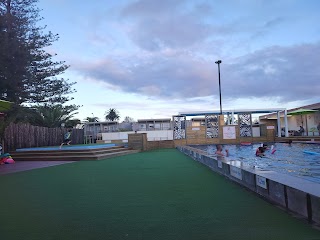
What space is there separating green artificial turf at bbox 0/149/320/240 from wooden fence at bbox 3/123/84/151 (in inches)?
504

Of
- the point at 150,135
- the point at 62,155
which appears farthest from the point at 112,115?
the point at 62,155

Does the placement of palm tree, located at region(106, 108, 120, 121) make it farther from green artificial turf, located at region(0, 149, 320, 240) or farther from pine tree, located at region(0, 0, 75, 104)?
green artificial turf, located at region(0, 149, 320, 240)

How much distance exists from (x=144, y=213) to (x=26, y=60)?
66.2ft

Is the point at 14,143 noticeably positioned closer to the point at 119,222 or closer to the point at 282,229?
the point at 119,222

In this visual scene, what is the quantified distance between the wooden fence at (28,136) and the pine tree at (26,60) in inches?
127

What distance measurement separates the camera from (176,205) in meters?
4.34

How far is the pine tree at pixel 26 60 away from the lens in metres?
19.6

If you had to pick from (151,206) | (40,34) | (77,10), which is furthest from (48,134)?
(151,206)

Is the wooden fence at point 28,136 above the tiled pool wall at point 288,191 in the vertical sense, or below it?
above

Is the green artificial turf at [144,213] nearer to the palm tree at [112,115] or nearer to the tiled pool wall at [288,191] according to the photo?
the tiled pool wall at [288,191]

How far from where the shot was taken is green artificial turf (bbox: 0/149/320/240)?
3.11 meters

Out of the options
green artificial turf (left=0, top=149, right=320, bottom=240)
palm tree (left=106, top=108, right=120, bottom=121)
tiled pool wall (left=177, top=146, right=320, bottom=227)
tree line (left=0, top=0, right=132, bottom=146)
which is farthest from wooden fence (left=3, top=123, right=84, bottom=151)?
palm tree (left=106, top=108, right=120, bottom=121)

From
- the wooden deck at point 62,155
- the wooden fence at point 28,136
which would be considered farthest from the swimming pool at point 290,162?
the wooden fence at point 28,136

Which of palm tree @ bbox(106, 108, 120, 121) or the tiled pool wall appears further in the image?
palm tree @ bbox(106, 108, 120, 121)
